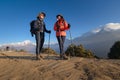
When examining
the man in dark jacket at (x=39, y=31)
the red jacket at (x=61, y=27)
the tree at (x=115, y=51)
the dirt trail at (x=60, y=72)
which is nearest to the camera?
the dirt trail at (x=60, y=72)

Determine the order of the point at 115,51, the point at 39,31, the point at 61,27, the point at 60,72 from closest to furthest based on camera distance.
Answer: the point at 60,72
the point at 39,31
the point at 61,27
the point at 115,51

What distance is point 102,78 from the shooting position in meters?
7.06

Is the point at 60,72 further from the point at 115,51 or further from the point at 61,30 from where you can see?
the point at 115,51

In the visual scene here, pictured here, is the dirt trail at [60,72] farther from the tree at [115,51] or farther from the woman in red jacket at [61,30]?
the tree at [115,51]

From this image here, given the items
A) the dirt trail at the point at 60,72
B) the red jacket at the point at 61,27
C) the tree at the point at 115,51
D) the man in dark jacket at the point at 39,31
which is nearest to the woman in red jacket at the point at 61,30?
the red jacket at the point at 61,27

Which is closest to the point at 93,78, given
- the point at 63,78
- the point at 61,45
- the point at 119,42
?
the point at 63,78

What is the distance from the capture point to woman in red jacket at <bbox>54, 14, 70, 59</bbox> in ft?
37.0

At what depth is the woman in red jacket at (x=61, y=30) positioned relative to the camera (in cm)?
1127

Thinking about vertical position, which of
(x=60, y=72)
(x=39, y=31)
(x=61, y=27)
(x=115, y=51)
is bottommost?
(x=60, y=72)

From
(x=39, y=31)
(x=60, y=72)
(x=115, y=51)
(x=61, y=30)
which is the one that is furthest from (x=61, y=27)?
(x=115, y=51)

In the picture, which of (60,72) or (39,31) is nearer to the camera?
(60,72)

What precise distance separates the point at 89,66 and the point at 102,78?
172 centimetres

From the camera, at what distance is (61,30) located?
11414mm

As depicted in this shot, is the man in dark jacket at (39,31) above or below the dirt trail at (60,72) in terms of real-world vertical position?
above
